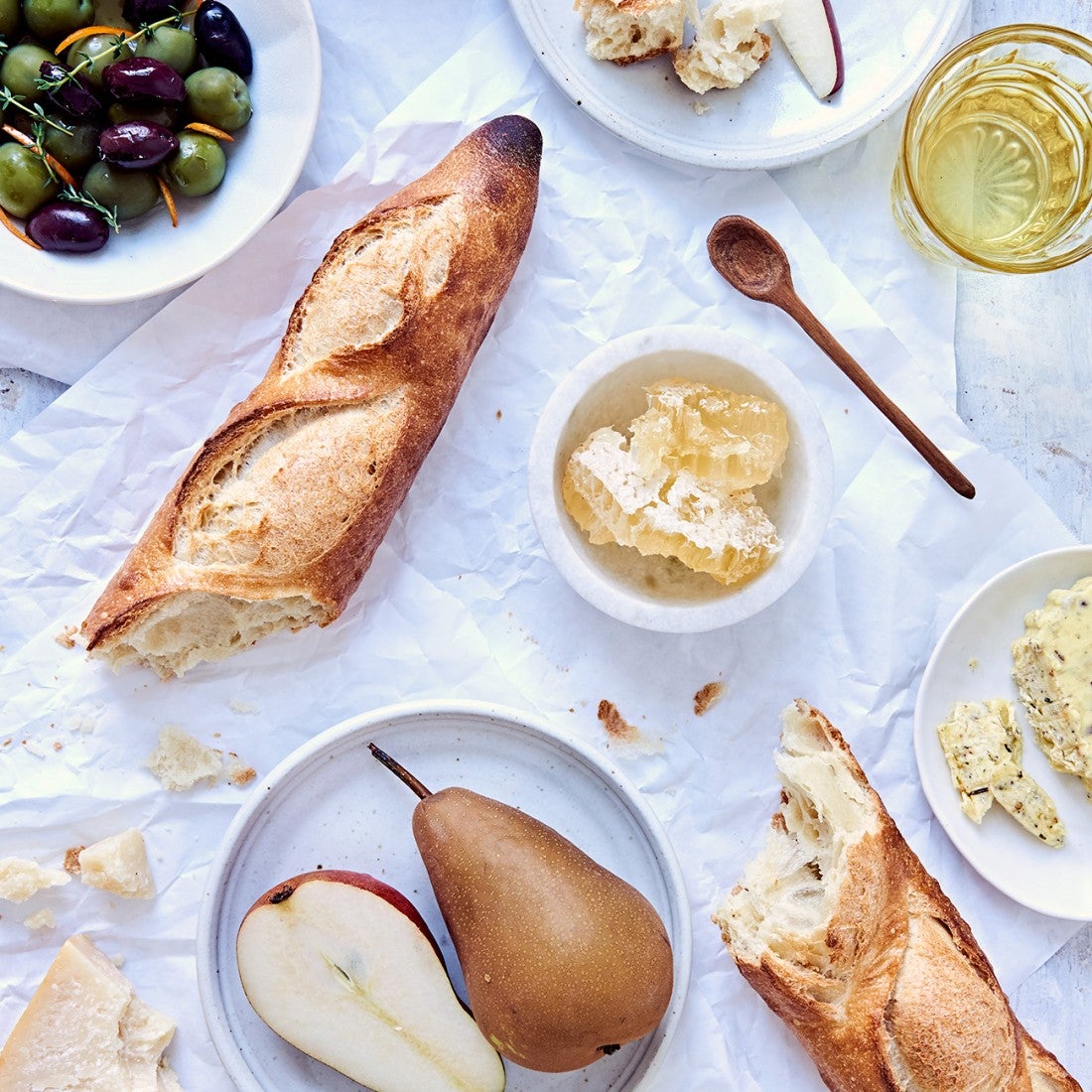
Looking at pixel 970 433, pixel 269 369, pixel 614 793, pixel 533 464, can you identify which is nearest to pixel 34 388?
pixel 269 369

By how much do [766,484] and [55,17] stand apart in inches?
52.7

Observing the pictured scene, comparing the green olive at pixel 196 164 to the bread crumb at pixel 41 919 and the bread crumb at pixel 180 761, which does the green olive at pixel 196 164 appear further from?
the bread crumb at pixel 41 919

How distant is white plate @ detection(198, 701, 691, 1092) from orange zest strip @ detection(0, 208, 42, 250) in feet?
2.99

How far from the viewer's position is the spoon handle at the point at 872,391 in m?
1.82

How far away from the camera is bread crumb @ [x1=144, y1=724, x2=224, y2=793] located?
1.77 m

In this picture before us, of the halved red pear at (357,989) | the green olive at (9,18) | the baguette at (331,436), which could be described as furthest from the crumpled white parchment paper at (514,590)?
the green olive at (9,18)

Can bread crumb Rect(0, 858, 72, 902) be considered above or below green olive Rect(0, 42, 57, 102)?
below

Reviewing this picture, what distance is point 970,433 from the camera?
6.18ft

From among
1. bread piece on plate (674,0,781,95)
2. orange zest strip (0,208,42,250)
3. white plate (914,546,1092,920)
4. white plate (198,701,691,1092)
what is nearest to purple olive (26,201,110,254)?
orange zest strip (0,208,42,250)

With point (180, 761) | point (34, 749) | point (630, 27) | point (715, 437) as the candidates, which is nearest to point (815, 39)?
point (630, 27)

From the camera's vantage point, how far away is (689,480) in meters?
1.68

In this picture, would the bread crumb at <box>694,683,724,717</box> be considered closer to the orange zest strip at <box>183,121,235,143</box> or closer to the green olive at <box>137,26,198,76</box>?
the orange zest strip at <box>183,121,235,143</box>

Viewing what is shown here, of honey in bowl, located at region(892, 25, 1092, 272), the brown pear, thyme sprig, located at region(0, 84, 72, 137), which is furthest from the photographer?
honey in bowl, located at region(892, 25, 1092, 272)

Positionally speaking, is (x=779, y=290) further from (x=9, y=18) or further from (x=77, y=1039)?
(x=77, y=1039)
